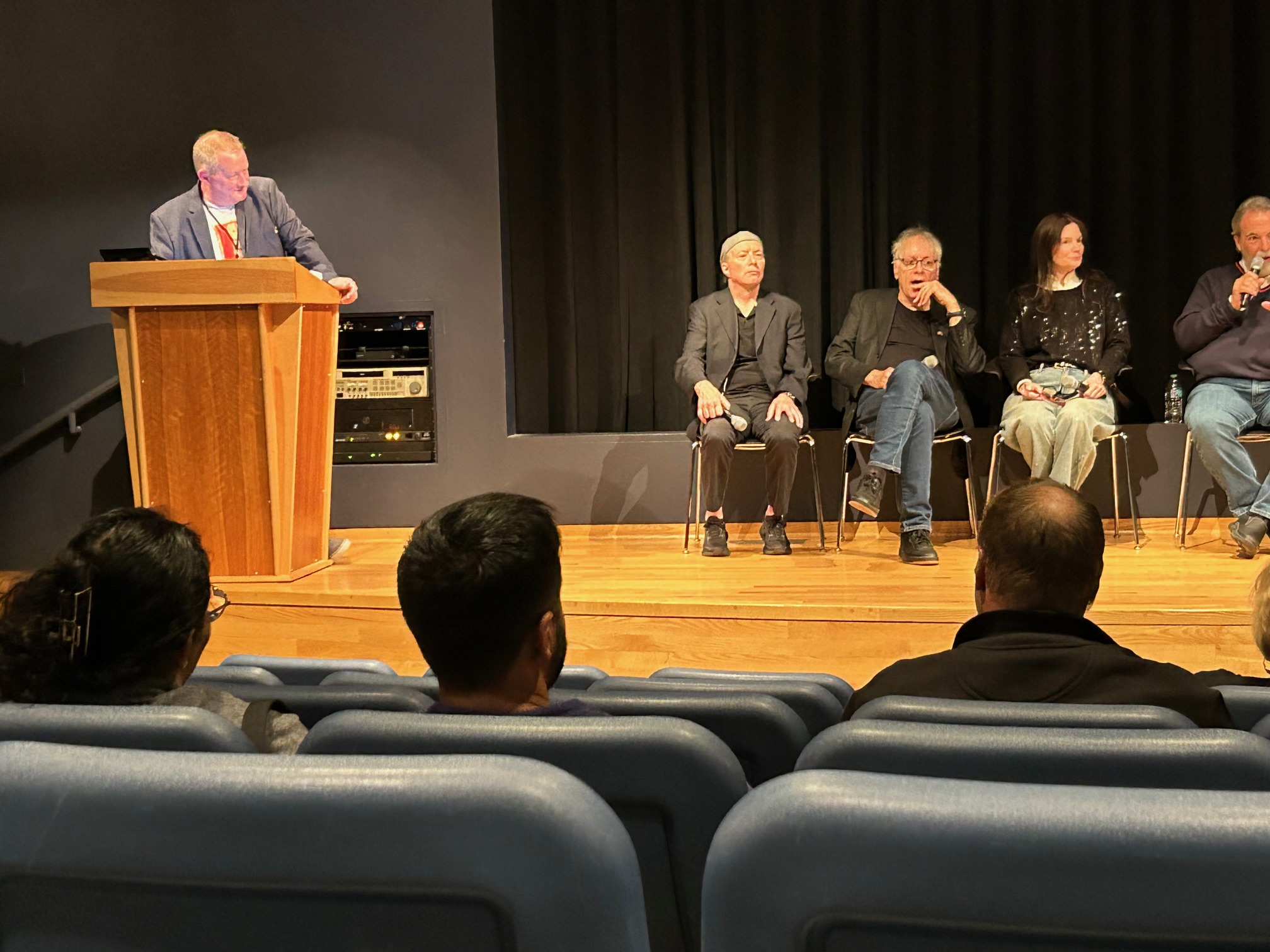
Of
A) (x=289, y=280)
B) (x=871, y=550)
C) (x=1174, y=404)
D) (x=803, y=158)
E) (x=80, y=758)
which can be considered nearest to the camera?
(x=80, y=758)

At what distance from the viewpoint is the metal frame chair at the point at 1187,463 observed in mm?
4348

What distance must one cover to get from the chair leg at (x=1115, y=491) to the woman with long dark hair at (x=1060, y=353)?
0.11 meters

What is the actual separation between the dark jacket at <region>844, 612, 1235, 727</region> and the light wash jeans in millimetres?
3036

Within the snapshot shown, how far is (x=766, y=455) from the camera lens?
4625 mm

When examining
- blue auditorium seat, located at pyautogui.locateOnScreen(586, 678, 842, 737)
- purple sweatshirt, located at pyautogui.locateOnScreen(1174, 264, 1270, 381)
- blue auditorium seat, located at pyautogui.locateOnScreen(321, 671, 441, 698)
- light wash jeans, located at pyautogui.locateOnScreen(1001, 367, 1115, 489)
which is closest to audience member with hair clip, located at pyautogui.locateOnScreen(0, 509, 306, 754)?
blue auditorium seat, located at pyautogui.locateOnScreen(321, 671, 441, 698)

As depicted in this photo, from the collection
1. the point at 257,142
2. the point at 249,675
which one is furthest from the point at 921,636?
the point at 257,142

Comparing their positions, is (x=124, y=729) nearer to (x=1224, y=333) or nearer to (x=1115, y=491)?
(x=1115, y=491)

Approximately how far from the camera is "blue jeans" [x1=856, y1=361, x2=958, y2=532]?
4355mm

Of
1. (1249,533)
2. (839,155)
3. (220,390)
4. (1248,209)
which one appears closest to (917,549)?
(1249,533)

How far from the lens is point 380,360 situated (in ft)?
17.4

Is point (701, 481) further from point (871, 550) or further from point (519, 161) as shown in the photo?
point (519, 161)

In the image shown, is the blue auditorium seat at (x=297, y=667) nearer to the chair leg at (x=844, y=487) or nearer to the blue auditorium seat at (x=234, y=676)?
the blue auditorium seat at (x=234, y=676)

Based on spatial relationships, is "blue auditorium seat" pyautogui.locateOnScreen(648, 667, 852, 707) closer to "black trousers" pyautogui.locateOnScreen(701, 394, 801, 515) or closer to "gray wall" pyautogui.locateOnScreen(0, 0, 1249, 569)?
"black trousers" pyautogui.locateOnScreen(701, 394, 801, 515)

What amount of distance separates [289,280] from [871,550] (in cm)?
240
